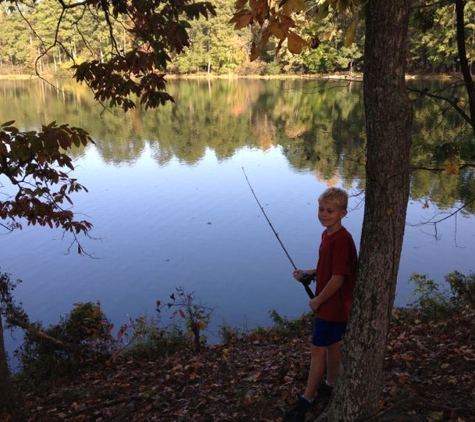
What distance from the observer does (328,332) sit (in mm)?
2590

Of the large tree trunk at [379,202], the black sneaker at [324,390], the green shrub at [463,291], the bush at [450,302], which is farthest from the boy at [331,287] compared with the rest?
the green shrub at [463,291]

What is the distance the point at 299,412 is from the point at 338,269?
93cm

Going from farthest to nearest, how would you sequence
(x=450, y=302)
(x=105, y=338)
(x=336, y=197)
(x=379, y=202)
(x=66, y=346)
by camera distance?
(x=450, y=302)
(x=105, y=338)
(x=66, y=346)
(x=336, y=197)
(x=379, y=202)

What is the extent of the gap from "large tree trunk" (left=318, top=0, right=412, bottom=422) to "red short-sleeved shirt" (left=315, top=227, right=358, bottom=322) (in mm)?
339

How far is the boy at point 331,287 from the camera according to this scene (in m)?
2.42

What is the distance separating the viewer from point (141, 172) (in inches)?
627

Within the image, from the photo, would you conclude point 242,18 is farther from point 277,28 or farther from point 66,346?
point 66,346

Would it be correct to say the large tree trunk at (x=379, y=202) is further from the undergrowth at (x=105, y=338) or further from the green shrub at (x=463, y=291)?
the green shrub at (x=463, y=291)

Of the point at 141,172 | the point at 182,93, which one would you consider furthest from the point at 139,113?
the point at 141,172

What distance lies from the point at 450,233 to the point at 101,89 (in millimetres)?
8318

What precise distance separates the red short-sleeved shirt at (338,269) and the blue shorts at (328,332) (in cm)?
4

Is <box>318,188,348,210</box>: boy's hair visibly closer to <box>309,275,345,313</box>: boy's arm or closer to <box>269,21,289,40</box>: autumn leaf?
<box>309,275,345,313</box>: boy's arm

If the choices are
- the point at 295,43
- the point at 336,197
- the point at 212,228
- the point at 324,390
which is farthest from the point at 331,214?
the point at 212,228

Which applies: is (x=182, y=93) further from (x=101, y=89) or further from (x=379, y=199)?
(x=379, y=199)
